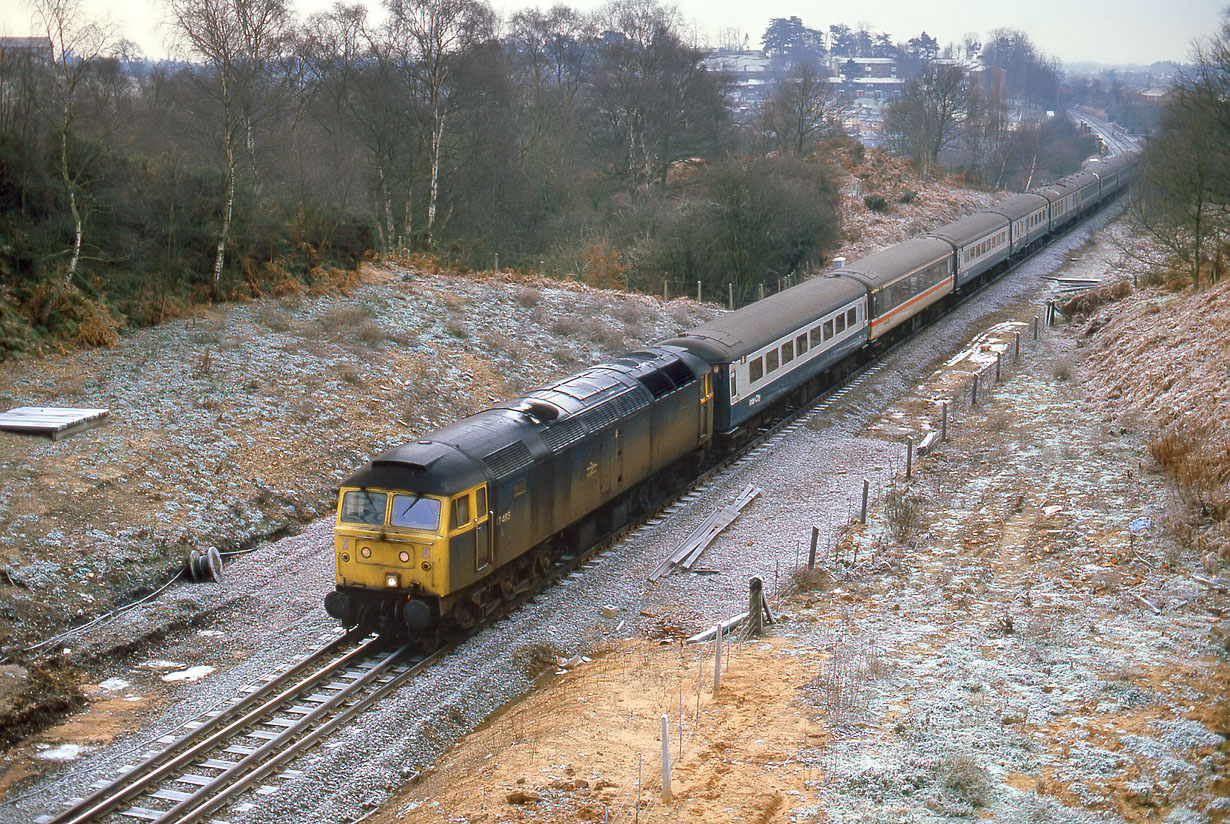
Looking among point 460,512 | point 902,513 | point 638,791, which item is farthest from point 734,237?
point 638,791

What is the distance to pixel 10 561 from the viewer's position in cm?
1566

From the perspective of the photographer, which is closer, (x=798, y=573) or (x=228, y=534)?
(x=798, y=573)

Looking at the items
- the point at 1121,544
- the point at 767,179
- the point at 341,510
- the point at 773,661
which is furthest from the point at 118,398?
the point at 767,179

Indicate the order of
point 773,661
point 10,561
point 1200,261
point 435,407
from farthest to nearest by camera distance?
1. point 1200,261
2. point 435,407
3. point 10,561
4. point 773,661

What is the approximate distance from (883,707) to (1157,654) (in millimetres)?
3626

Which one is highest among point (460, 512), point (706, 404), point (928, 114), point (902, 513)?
point (928, 114)

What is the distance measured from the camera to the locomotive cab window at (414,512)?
1417 centimetres

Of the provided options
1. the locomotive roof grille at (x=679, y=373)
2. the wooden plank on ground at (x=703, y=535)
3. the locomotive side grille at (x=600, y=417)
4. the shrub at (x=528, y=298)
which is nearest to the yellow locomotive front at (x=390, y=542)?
the locomotive side grille at (x=600, y=417)

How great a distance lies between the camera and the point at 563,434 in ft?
55.5

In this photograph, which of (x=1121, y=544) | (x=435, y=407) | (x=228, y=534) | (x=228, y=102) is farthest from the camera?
(x=228, y=102)

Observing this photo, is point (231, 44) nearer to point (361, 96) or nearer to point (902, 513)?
point (361, 96)

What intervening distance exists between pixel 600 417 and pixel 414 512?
15.1 ft

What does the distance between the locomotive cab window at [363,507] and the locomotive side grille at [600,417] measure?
164 inches

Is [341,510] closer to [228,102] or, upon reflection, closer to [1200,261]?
[228,102]
